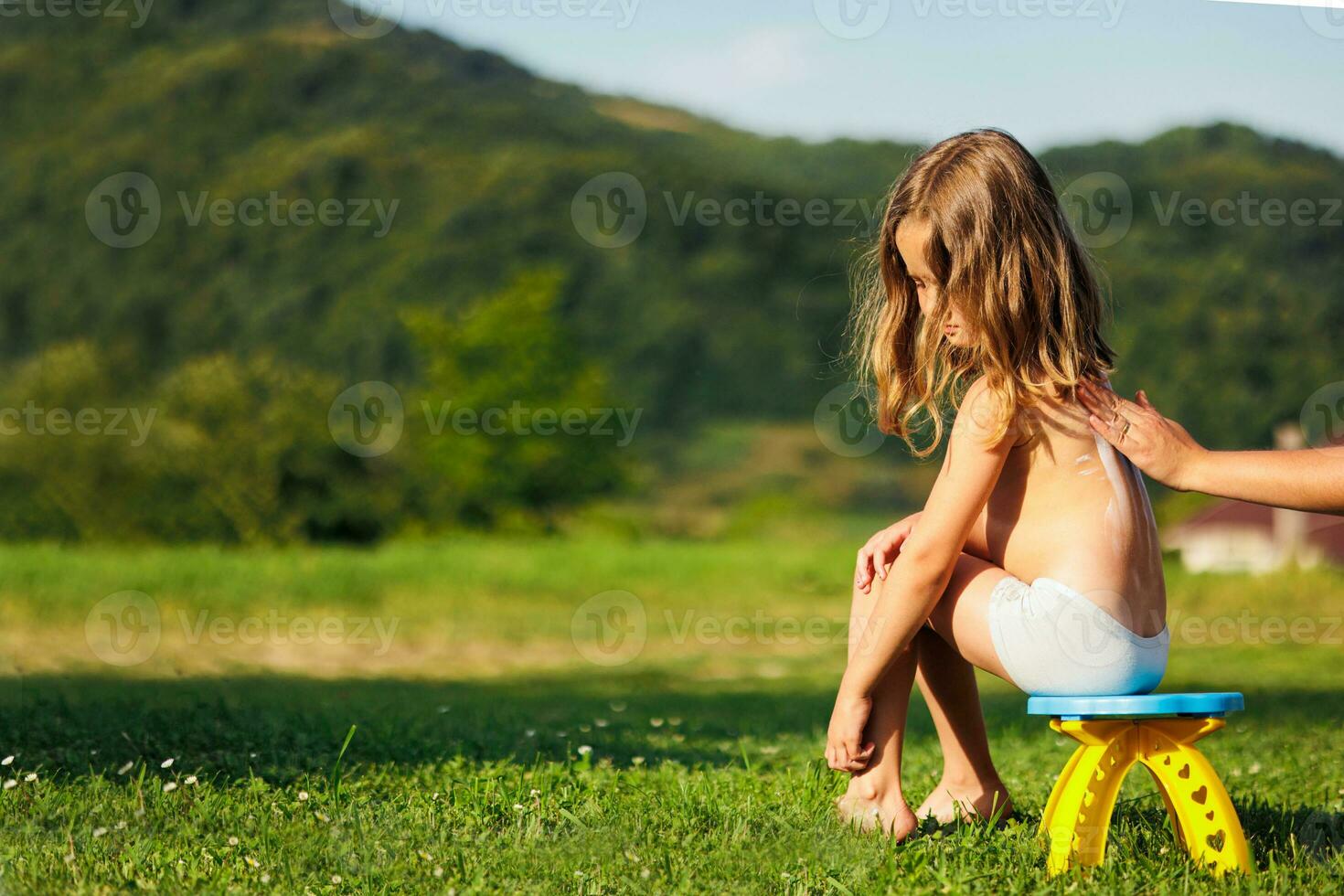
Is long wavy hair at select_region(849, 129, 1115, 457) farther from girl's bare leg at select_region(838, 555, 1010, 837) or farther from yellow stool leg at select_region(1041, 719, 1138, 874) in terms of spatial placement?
yellow stool leg at select_region(1041, 719, 1138, 874)

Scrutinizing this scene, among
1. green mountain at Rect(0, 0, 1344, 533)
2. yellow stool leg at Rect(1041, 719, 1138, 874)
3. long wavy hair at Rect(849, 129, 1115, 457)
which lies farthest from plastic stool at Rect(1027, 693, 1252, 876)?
green mountain at Rect(0, 0, 1344, 533)

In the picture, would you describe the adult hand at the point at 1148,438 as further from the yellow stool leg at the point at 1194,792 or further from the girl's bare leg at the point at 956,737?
the girl's bare leg at the point at 956,737

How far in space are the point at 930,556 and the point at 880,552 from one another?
29cm

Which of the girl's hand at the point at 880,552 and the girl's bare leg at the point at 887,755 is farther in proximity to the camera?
the girl's hand at the point at 880,552

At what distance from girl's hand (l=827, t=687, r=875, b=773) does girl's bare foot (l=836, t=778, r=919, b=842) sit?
7 centimetres

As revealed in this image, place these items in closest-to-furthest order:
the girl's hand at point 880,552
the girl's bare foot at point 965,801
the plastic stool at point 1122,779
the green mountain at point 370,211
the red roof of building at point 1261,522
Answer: the plastic stool at point 1122,779
the girl's hand at point 880,552
the girl's bare foot at point 965,801
the red roof of building at point 1261,522
the green mountain at point 370,211

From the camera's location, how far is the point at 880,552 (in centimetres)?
273

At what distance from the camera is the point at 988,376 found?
2.47m

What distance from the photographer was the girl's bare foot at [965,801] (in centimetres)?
284

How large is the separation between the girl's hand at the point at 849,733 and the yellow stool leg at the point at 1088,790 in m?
0.39

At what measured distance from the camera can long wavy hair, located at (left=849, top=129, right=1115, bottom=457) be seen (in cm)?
248

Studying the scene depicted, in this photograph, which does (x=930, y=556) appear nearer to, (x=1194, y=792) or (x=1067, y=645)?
(x=1067, y=645)

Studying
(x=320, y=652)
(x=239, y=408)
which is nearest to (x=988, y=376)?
(x=320, y=652)

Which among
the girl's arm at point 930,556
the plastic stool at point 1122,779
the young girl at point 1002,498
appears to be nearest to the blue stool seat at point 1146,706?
the plastic stool at point 1122,779
